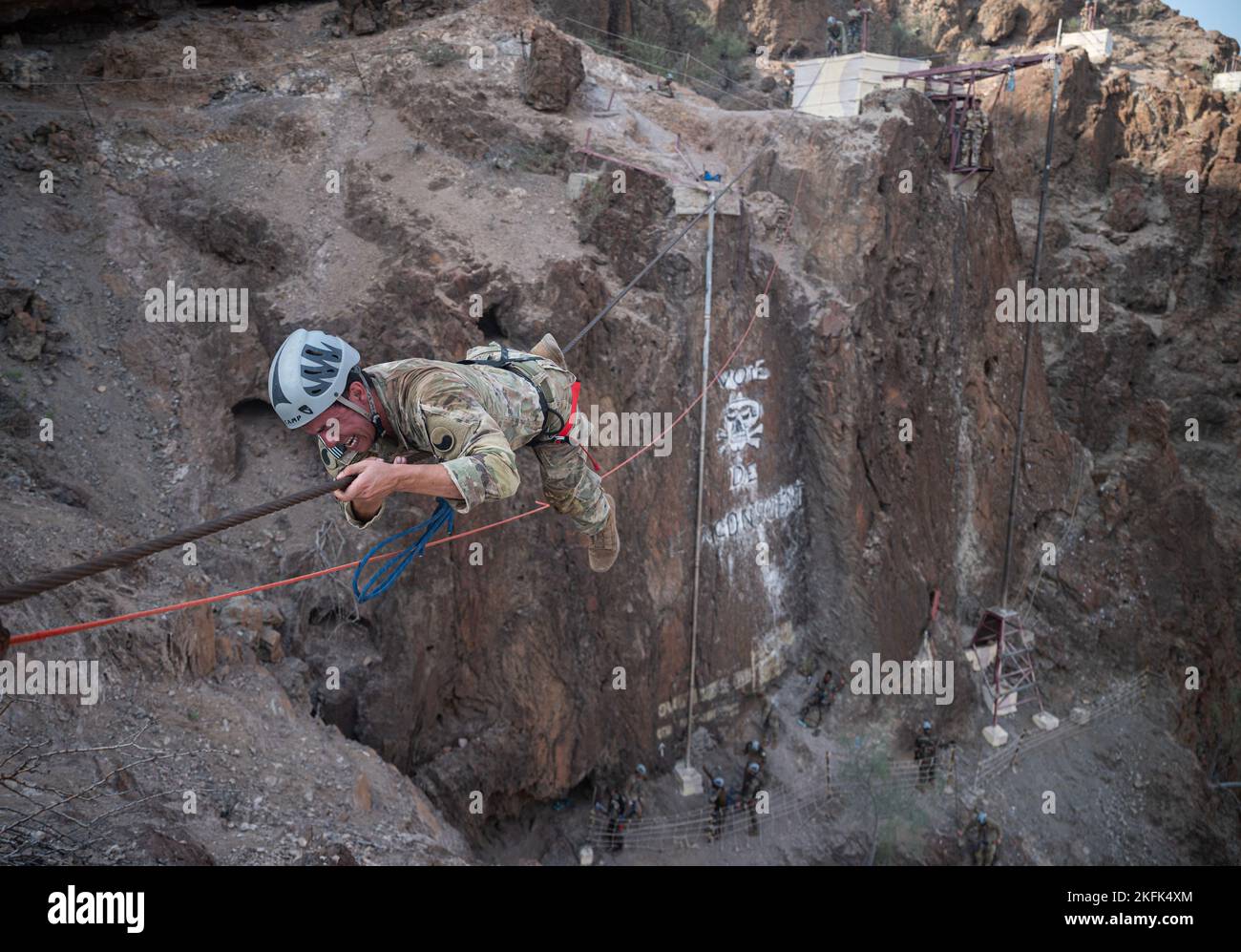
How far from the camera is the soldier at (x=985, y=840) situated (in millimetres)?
15414

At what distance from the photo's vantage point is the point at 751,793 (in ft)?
46.4

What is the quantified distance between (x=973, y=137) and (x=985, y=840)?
43.7 feet

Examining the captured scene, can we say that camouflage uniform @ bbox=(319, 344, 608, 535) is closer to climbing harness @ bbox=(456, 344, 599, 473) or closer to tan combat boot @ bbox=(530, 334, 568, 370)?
climbing harness @ bbox=(456, 344, 599, 473)

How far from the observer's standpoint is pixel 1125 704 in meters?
20.3

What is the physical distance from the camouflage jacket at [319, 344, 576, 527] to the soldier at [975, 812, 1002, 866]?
13568mm

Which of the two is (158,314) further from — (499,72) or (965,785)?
(965,785)

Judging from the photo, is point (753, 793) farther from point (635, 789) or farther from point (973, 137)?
point (973, 137)

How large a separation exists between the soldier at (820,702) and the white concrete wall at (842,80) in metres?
13.9

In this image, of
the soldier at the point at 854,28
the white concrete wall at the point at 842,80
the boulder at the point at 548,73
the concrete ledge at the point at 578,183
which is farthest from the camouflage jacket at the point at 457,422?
the soldier at the point at 854,28

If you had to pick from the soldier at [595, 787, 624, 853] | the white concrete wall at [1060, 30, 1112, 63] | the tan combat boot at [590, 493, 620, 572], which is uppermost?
the white concrete wall at [1060, 30, 1112, 63]

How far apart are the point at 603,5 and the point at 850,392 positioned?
1339cm

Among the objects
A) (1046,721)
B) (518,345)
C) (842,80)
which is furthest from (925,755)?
(842,80)

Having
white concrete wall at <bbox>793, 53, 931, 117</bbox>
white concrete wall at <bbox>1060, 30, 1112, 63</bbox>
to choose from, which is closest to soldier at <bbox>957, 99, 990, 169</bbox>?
white concrete wall at <bbox>793, 53, 931, 117</bbox>

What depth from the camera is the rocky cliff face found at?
33.2ft
